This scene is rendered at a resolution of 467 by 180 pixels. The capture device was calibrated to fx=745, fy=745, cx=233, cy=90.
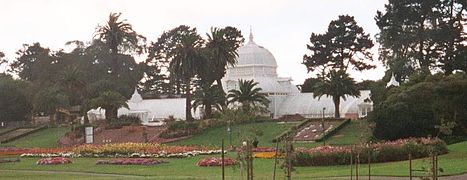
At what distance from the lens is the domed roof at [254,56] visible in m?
85.6

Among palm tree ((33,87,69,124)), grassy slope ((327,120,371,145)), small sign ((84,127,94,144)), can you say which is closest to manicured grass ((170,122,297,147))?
grassy slope ((327,120,371,145))

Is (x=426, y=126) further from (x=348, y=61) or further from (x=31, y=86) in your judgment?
(x=31, y=86)

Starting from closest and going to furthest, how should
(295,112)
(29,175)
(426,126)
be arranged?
(29,175)
(426,126)
(295,112)

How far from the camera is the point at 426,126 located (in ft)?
136

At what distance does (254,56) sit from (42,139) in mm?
30619

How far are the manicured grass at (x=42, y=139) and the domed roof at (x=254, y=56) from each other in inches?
986

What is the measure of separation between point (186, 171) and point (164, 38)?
80.8 meters

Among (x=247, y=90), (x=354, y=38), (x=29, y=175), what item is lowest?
(x=29, y=175)

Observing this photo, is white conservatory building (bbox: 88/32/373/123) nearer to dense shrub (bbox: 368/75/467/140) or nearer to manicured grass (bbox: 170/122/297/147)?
manicured grass (bbox: 170/122/297/147)

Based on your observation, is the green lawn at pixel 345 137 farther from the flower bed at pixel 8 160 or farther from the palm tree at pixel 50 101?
the palm tree at pixel 50 101

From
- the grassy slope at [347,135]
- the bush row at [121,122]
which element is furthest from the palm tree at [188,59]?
the grassy slope at [347,135]

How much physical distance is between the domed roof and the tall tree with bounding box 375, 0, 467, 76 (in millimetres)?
18291

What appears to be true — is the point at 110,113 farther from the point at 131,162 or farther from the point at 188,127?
the point at 131,162

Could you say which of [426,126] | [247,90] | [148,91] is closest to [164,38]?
[148,91]
